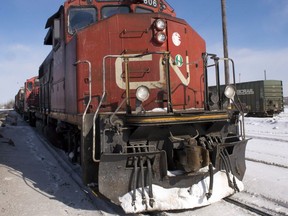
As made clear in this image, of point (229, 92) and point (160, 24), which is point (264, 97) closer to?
point (229, 92)

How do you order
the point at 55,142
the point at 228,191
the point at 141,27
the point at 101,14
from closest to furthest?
the point at 228,191, the point at 141,27, the point at 101,14, the point at 55,142

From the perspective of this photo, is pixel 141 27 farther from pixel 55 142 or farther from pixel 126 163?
pixel 55 142

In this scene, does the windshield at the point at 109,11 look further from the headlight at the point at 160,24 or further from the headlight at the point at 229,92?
the headlight at the point at 229,92

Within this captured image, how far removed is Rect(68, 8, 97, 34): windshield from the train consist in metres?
0.02

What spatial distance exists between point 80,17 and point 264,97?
21.1 m

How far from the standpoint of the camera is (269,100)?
963 inches

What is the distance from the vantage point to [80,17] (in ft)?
19.2

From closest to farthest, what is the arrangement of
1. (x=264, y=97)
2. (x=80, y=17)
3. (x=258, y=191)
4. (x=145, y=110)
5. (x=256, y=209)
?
(x=256, y=209) < (x=145, y=110) < (x=258, y=191) < (x=80, y=17) < (x=264, y=97)

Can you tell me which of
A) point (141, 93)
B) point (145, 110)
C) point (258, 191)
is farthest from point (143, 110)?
point (258, 191)

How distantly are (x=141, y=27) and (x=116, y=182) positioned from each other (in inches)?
99.6

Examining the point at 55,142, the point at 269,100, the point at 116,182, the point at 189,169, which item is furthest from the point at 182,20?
the point at 269,100

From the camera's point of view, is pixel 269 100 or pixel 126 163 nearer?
pixel 126 163

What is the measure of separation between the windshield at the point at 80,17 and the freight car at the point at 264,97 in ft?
66.7

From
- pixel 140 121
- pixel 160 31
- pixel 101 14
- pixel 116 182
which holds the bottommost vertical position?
pixel 116 182
